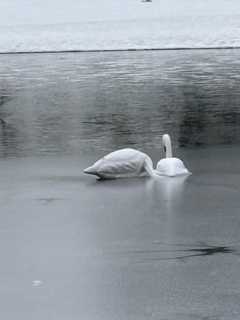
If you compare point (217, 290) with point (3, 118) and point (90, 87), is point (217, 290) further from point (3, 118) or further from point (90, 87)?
point (90, 87)

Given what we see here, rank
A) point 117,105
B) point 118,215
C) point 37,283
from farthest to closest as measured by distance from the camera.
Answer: point 117,105
point 118,215
point 37,283

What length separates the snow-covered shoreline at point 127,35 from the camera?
4278 cm

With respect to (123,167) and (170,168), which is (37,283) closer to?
(123,167)

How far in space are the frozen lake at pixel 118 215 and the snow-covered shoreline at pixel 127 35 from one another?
75.8 ft

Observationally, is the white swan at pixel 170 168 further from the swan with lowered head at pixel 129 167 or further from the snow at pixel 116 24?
the snow at pixel 116 24

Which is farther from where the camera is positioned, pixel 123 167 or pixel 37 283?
pixel 123 167

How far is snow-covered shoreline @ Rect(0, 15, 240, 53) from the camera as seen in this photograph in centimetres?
4278

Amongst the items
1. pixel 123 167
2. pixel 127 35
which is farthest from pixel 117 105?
pixel 127 35

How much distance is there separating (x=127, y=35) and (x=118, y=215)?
39856 millimetres

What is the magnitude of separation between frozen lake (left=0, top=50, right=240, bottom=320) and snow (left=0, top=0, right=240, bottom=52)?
80.0 ft

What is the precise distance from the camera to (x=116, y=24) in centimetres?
5544

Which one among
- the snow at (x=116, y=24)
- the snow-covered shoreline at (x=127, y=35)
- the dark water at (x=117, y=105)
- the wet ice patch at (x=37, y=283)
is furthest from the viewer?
the snow at (x=116, y=24)

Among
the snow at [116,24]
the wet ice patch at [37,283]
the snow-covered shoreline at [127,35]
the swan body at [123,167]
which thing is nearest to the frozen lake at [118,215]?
the wet ice patch at [37,283]

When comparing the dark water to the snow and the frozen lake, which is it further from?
the snow
